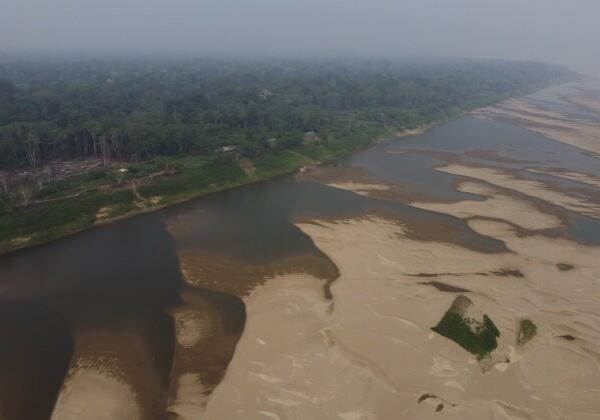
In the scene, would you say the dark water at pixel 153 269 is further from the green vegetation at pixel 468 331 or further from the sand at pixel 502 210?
the green vegetation at pixel 468 331

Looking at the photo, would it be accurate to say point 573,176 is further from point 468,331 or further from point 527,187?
point 468,331

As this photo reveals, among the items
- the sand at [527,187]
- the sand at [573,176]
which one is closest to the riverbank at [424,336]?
the sand at [527,187]

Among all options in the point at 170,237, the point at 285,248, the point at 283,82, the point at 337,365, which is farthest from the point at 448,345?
the point at 283,82

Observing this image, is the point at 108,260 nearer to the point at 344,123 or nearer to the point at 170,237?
the point at 170,237

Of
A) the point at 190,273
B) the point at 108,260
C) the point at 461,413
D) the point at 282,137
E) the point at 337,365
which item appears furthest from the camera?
the point at 282,137

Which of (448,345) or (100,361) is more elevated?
(448,345)

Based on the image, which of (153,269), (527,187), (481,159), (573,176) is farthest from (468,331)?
(481,159)
